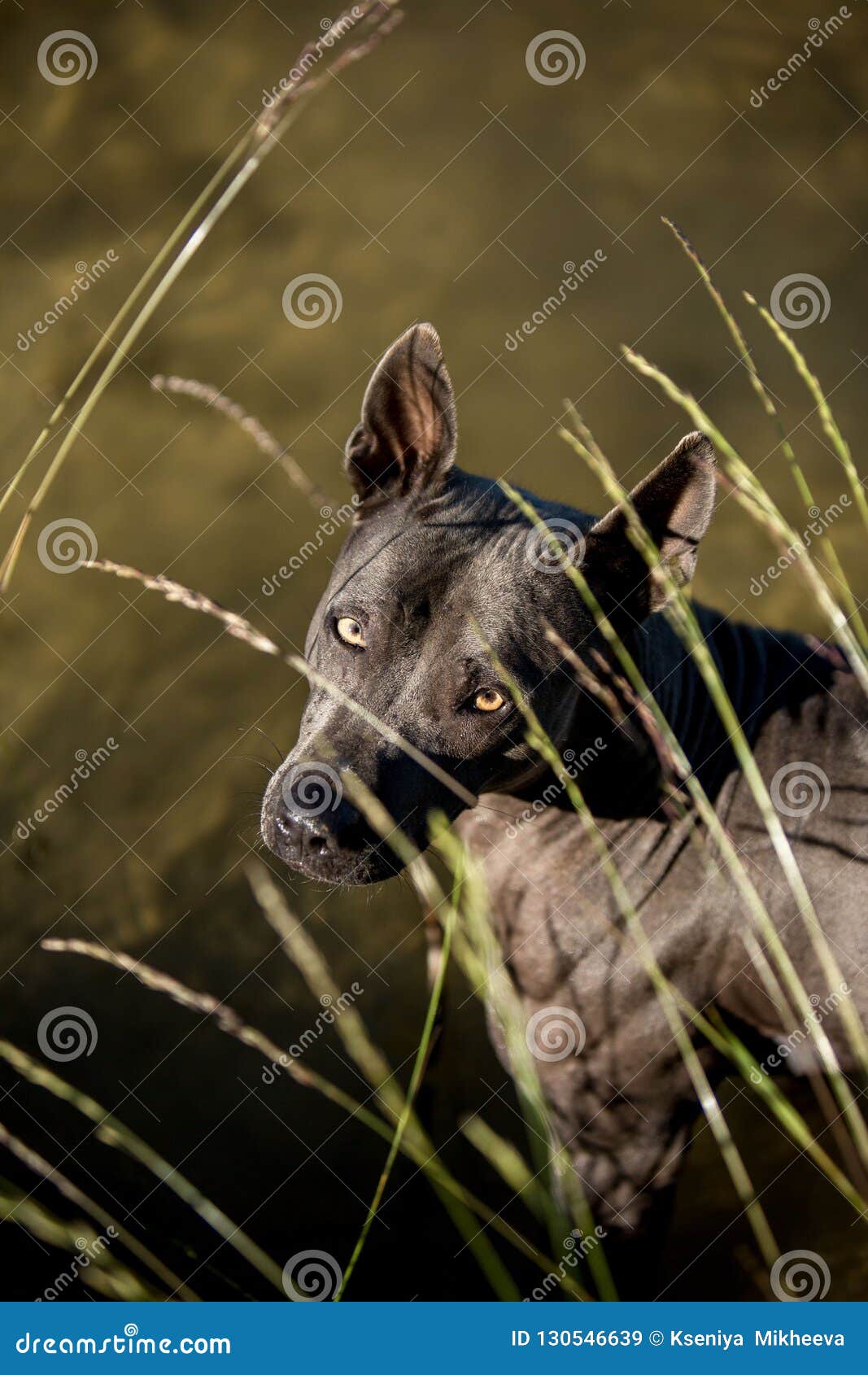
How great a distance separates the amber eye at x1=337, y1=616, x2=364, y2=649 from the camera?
9.47ft

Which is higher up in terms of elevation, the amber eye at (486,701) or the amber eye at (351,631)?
the amber eye at (486,701)

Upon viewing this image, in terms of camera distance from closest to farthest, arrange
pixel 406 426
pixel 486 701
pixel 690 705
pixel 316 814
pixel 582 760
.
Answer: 1. pixel 316 814
2. pixel 486 701
3. pixel 406 426
4. pixel 582 760
5. pixel 690 705

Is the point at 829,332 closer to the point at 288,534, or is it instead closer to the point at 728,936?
the point at 288,534

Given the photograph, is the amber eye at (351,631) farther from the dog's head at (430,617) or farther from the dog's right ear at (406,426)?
the dog's right ear at (406,426)

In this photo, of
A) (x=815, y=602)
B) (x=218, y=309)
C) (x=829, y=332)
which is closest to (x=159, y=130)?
(x=218, y=309)

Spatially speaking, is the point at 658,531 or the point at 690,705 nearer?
the point at 658,531

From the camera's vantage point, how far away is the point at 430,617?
288 cm

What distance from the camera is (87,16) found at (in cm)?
569

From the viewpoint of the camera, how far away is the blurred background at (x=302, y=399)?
450 cm

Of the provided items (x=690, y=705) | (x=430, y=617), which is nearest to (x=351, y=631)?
(x=430, y=617)

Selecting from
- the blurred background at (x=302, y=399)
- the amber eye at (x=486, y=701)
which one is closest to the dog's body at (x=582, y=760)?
the amber eye at (x=486, y=701)

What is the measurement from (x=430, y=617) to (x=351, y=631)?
216mm

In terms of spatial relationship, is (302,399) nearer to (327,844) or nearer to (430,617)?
(430,617)

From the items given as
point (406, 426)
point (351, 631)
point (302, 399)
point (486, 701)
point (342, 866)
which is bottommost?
point (342, 866)
